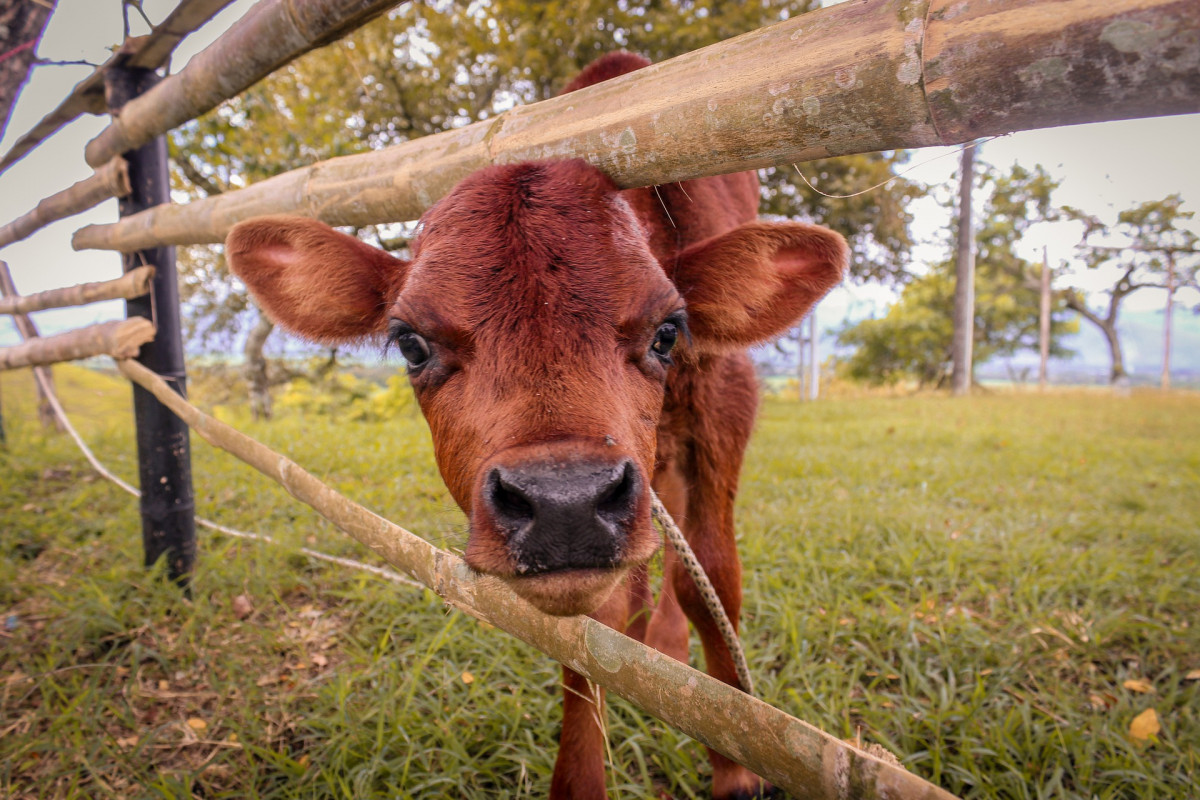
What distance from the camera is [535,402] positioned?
3.93ft

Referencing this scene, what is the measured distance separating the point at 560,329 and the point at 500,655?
6.39ft

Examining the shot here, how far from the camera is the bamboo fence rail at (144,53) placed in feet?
8.39

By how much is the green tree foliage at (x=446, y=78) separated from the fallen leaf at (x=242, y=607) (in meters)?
3.23

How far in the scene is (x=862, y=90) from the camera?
0.98m

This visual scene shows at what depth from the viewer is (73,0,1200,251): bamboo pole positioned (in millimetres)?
759

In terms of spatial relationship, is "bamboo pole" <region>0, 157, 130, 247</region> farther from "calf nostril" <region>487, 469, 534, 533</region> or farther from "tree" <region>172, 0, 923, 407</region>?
"calf nostril" <region>487, 469, 534, 533</region>

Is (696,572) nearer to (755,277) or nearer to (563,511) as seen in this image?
(563,511)

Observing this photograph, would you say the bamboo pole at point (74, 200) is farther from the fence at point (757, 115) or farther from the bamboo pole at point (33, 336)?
the fence at point (757, 115)

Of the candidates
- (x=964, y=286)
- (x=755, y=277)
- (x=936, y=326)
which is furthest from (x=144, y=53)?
(x=936, y=326)

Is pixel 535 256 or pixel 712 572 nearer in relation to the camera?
pixel 535 256

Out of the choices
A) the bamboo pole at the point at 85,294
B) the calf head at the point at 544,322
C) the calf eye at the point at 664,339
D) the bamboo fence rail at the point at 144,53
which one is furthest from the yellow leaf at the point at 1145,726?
the bamboo pole at the point at 85,294

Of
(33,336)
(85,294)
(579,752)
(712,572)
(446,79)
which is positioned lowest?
(579,752)

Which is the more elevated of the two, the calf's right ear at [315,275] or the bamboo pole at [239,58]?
the bamboo pole at [239,58]

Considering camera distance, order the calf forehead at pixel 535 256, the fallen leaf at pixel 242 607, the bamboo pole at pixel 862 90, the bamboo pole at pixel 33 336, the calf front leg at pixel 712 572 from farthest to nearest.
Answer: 1. the bamboo pole at pixel 33 336
2. the fallen leaf at pixel 242 607
3. the calf front leg at pixel 712 572
4. the calf forehead at pixel 535 256
5. the bamboo pole at pixel 862 90
